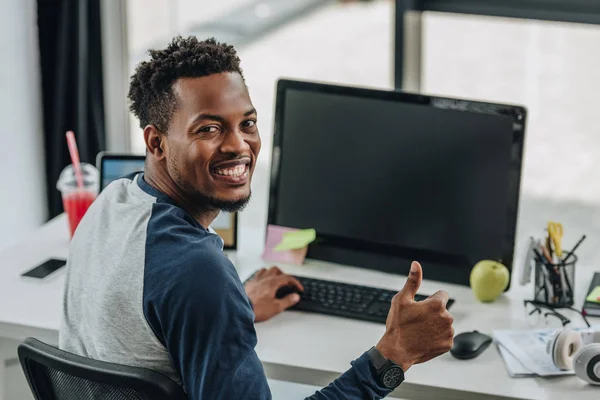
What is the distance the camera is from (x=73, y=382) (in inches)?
60.3

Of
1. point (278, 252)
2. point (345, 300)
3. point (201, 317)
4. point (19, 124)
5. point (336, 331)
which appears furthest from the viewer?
point (19, 124)

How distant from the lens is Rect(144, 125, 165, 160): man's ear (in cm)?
163

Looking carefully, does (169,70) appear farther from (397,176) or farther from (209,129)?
(397,176)

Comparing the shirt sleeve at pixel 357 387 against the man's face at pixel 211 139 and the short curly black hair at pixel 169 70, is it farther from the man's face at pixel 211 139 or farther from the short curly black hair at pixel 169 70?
the short curly black hair at pixel 169 70

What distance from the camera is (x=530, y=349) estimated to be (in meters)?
1.93

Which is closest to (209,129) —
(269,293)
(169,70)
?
(169,70)

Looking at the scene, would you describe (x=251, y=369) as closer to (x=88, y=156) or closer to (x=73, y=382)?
(x=73, y=382)

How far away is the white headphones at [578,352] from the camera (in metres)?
1.80

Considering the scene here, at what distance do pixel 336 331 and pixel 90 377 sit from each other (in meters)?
0.69

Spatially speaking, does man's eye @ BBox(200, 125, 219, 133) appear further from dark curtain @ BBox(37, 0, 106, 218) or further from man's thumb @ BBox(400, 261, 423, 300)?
dark curtain @ BBox(37, 0, 106, 218)

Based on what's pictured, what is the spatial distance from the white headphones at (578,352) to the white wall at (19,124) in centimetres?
203

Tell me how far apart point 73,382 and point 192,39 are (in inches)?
24.0

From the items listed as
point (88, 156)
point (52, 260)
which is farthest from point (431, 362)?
point (88, 156)

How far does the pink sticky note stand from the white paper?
56 centimetres
